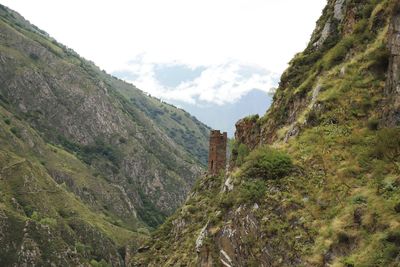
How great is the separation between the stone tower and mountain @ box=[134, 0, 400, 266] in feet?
116

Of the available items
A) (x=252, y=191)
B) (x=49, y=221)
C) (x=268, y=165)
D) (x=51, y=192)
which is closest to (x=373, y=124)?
(x=268, y=165)

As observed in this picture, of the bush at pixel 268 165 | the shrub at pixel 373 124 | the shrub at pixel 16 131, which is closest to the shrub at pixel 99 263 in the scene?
the shrub at pixel 16 131

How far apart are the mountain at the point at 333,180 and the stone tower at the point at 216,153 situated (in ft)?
116

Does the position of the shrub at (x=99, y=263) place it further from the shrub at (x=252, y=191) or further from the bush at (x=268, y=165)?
the shrub at (x=252, y=191)

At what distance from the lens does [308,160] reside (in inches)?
983

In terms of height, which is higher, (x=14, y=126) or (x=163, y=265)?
(x=14, y=126)

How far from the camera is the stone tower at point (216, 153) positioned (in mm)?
69125

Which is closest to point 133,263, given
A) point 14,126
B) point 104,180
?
point 14,126

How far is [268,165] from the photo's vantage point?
25.0m

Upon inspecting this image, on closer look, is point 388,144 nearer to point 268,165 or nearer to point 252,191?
point 268,165

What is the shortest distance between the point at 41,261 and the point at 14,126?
60322 mm

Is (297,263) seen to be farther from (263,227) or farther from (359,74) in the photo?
(359,74)

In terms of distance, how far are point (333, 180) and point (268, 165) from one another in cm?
352

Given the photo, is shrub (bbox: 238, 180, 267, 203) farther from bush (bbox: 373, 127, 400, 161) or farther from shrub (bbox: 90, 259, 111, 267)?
shrub (bbox: 90, 259, 111, 267)
